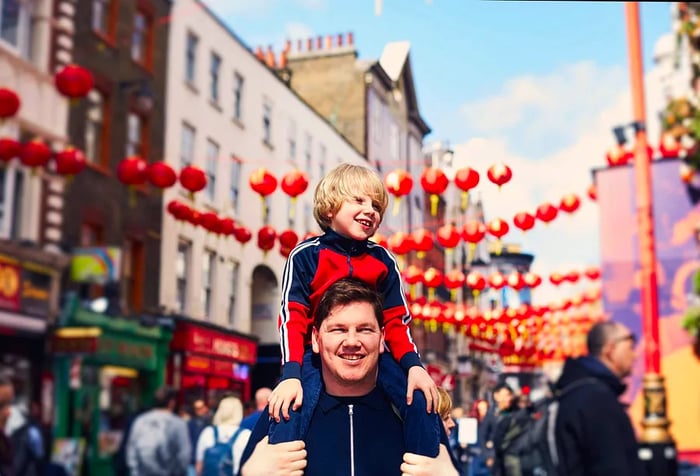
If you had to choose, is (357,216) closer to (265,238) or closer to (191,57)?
(265,238)

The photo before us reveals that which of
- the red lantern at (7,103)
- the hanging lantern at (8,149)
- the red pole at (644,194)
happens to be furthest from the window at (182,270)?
the red pole at (644,194)

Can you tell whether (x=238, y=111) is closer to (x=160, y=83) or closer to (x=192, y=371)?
(x=160, y=83)

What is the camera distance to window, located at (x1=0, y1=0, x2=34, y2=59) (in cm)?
1697

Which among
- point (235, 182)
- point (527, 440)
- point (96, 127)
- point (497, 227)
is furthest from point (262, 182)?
point (235, 182)

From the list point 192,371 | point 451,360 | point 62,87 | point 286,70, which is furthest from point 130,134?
point 451,360

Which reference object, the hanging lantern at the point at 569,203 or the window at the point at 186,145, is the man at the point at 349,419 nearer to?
the hanging lantern at the point at 569,203

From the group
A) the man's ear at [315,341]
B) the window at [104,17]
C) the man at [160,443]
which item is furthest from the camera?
the window at [104,17]

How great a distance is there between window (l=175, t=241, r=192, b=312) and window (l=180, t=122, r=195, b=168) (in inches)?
86.4

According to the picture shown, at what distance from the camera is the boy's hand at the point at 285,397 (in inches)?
116

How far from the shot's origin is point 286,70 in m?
33.5

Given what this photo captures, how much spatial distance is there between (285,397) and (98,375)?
1712 cm

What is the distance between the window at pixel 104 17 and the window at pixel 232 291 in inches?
294

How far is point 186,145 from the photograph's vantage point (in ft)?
76.2

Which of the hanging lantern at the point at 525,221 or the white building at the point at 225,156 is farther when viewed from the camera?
the white building at the point at 225,156
